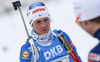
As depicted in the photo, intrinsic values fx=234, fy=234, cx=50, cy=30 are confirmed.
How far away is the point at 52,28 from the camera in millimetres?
7695

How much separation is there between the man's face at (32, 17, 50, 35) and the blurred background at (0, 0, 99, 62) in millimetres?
2170

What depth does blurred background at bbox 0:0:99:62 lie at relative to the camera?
5720 mm

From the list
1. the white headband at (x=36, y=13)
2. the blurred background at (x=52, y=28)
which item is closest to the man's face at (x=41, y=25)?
the white headband at (x=36, y=13)

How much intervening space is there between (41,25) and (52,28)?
4832 mm

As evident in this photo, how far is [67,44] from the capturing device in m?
2.92

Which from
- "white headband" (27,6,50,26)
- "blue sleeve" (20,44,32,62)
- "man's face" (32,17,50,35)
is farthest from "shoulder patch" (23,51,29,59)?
"white headband" (27,6,50,26)

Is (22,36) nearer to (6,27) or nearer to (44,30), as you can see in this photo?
(6,27)

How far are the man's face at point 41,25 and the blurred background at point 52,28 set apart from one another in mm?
2170

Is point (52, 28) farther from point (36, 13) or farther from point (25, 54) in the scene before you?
point (25, 54)

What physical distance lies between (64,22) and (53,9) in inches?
96.9

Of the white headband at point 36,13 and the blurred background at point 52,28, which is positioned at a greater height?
the white headband at point 36,13

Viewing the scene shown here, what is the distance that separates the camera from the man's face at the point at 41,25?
9.42ft

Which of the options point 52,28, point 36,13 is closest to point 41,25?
point 36,13

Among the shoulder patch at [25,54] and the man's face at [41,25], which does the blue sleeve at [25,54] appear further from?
the man's face at [41,25]
